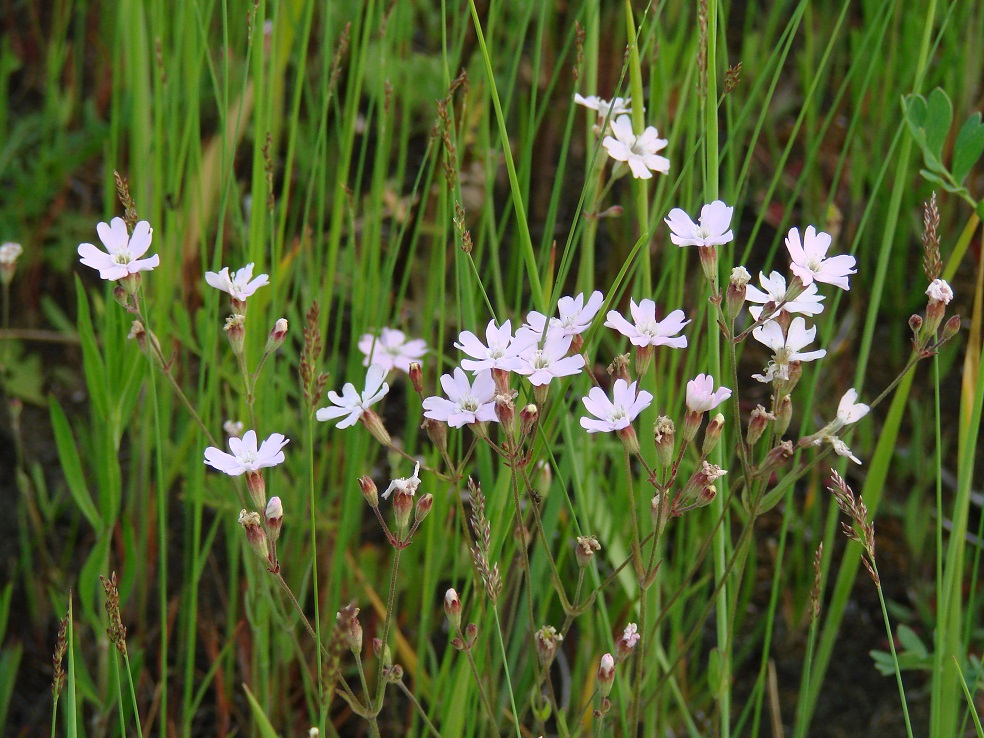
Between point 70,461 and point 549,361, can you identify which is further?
point 70,461

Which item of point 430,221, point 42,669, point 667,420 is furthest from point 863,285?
point 42,669

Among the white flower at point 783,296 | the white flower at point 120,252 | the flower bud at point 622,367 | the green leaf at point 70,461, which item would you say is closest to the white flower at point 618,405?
the flower bud at point 622,367

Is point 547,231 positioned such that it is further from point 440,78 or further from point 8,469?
point 8,469

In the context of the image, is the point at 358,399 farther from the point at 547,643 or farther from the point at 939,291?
the point at 939,291

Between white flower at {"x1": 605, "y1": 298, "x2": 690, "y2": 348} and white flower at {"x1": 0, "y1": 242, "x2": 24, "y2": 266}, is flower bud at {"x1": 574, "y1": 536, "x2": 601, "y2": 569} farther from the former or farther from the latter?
white flower at {"x1": 0, "y1": 242, "x2": 24, "y2": 266}

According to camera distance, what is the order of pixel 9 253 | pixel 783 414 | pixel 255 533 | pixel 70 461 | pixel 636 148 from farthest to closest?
pixel 9 253, pixel 70 461, pixel 636 148, pixel 783 414, pixel 255 533

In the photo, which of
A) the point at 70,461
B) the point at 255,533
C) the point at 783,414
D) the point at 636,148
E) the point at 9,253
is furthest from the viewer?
the point at 9,253

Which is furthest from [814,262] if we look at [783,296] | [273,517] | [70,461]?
[70,461]
